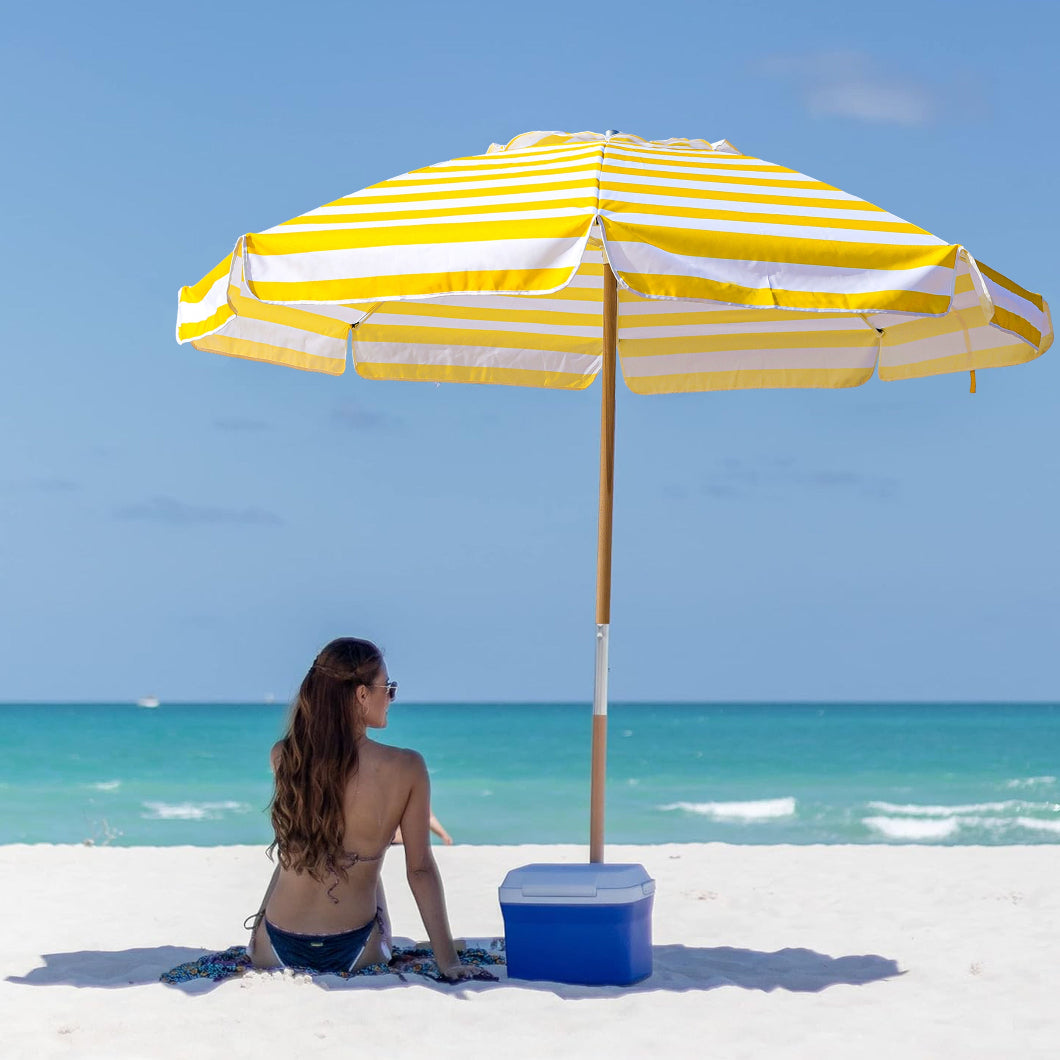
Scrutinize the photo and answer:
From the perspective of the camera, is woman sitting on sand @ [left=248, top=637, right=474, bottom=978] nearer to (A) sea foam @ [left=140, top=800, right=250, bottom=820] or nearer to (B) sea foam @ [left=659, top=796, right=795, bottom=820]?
(A) sea foam @ [left=140, top=800, right=250, bottom=820]

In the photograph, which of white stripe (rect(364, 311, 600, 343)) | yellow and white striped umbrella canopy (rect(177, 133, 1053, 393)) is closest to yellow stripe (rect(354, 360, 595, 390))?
yellow and white striped umbrella canopy (rect(177, 133, 1053, 393))

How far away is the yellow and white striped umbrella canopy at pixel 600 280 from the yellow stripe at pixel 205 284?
1cm

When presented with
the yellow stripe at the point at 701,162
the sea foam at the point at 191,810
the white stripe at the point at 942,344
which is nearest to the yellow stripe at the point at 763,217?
the yellow stripe at the point at 701,162

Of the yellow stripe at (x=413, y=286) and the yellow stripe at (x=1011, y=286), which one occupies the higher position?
the yellow stripe at (x=1011, y=286)

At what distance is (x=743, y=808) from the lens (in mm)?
19375

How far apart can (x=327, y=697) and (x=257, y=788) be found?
19098 mm

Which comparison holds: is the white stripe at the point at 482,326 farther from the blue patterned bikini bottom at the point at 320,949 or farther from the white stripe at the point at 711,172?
the blue patterned bikini bottom at the point at 320,949

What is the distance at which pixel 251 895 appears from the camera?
633 cm

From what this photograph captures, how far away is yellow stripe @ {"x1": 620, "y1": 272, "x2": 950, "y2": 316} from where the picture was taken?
10.4ft

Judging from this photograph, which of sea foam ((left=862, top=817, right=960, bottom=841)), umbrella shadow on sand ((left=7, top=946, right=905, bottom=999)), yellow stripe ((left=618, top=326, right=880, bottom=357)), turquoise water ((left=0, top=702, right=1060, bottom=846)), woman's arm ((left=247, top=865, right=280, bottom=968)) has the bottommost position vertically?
turquoise water ((left=0, top=702, right=1060, bottom=846))

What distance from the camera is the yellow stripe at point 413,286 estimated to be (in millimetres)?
3135

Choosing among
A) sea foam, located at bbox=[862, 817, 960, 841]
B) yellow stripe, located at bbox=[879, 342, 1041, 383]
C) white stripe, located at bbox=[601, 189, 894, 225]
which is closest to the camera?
white stripe, located at bbox=[601, 189, 894, 225]

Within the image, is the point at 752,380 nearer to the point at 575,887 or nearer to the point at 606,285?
the point at 606,285

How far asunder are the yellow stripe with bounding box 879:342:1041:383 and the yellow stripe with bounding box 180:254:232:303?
2.34 meters
